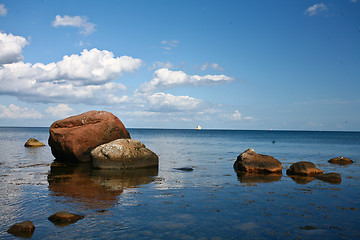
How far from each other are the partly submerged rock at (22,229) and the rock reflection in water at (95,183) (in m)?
2.99

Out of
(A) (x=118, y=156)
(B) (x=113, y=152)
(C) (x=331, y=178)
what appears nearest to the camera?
(C) (x=331, y=178)

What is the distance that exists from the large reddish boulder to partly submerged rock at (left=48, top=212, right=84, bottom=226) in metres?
17.6

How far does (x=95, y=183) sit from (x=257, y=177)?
36.6 feet

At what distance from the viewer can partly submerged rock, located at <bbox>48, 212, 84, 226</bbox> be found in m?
10.1

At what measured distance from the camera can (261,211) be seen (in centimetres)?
1191

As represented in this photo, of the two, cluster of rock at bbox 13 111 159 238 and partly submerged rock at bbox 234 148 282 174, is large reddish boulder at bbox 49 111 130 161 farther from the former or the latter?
partly submerged rock at bbox 234 148 282 174

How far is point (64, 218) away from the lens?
10.2 meters

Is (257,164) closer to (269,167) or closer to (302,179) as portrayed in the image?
(269,167)

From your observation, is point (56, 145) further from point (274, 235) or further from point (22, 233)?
point (274, 235)

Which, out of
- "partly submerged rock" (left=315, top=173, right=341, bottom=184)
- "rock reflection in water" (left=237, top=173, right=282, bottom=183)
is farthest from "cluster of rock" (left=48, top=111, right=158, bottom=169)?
"partly submerged rock" (left=315, top=173, right=341, bottom=184)

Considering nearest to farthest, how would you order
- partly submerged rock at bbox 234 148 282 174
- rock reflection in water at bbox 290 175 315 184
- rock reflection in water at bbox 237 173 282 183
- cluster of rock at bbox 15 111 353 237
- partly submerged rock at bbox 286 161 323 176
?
1. rock reflection in water at bbox 290 175 315 184
2. rock reflection in water at bbox 237 173 282 183
3. partly submerged rock at bbox 286 161 323 176
4. cluster of rock at bbox 15 111 353 237
5. partly submerged rock at bbox 234 148 282 174

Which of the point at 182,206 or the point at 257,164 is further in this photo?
the point at 257,164

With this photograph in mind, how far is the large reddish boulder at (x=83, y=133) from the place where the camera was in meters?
27.4

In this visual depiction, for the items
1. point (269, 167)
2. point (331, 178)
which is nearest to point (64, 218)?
point (269, 167)
